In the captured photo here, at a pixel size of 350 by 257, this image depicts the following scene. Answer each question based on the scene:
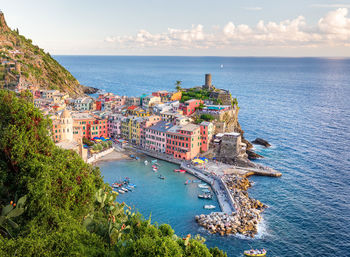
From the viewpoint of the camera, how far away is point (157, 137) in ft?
219

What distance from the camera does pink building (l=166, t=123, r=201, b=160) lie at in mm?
62375

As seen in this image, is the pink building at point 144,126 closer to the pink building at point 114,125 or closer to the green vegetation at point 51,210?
the pink building at point 114,125

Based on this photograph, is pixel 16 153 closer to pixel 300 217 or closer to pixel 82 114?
pixel 300 217

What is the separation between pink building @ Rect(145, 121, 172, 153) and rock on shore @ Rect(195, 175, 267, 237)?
23188mm

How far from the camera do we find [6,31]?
12100 centimetres

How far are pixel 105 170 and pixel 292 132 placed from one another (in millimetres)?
58050

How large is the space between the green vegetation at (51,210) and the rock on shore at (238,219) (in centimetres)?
1916

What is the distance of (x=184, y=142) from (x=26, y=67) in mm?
76016

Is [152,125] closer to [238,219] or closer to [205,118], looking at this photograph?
[205,118]

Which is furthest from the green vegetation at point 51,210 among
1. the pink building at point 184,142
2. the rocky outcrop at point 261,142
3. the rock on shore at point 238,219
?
the rocky outcrop at point 261,142

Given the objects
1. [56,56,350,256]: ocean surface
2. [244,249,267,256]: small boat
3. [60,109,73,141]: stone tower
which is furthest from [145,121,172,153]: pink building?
[244,249,267,256]: small boat

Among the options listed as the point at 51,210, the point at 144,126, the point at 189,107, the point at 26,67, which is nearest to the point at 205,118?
the point at 189,107

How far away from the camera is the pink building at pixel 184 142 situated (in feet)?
205

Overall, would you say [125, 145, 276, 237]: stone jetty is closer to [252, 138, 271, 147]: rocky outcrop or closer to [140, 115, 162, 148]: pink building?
[140, 115, 162, 148]: pink building
